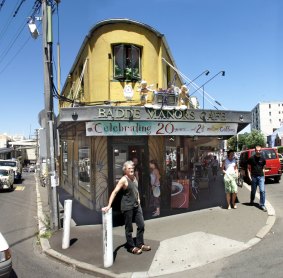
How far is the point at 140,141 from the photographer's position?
12062 mm

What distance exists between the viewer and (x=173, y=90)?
11211 mm

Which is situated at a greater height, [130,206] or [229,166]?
[229,166]

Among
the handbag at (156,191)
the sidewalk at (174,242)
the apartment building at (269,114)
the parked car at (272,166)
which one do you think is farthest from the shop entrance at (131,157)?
the apartment building at (269,114)

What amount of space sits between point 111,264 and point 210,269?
1641mm

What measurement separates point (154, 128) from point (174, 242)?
339 cm

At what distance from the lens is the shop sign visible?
946cm

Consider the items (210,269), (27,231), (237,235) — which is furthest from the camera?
(27,231)

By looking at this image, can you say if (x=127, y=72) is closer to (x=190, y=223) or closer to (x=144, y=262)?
(x=190, y=223)

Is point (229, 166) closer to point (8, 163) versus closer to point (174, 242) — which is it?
point (174, 242)

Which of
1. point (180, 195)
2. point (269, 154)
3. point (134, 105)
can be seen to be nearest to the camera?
point (180, 195)

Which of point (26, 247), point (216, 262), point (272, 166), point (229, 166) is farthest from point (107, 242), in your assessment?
point (272, 166)

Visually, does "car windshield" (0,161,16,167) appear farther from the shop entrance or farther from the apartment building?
the apartment building

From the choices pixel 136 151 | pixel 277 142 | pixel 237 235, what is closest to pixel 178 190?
pixel 136 151

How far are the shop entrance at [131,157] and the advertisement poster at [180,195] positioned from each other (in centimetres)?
100
